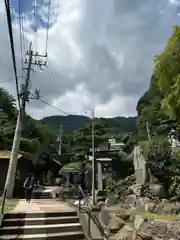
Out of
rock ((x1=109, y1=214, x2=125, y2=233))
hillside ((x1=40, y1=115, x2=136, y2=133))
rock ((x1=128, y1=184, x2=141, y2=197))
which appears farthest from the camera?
hillside ((x1=40, y1=115, x2=136, y2=133))

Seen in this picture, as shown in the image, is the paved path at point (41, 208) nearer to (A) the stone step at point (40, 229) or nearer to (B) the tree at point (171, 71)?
(A) the stone step at point (40, 229)

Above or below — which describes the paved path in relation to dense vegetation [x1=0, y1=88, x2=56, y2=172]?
below

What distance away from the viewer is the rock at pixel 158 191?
1933cm

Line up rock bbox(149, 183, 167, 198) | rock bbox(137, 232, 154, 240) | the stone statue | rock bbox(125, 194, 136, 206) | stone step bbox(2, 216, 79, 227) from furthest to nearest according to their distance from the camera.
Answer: the stone statue, rock bbox(125, 194, 136, 206), rock bbox(149, 183, 167, 198), rock bbox(137, 232, 154, 240), stone step bbox(2, 216, 79, 227)

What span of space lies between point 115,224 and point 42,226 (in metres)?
3.05

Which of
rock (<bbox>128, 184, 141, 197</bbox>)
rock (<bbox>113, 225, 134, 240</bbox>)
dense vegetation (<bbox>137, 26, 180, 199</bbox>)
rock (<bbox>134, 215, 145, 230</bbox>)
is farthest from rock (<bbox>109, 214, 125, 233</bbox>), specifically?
rock (<bbox>128, 184, 141, 197</bbox>)

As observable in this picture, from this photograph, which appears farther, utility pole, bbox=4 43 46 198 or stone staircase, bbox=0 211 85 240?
utility pole, bbox=4 43 46 198

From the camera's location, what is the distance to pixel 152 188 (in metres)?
20.2

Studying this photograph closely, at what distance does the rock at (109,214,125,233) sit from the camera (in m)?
10.9

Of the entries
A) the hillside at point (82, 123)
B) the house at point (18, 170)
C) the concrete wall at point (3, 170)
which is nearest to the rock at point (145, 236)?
the house at point (18, 170)

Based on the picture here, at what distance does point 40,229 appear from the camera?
363 inches

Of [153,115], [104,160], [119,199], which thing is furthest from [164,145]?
[104,160]

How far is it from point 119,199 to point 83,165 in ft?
33.1

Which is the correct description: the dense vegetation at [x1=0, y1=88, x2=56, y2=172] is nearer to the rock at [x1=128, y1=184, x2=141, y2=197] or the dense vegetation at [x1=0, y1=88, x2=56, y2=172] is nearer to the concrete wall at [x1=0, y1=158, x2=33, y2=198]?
the concrete wall at [x1=0, y1=158, x2=33, y2=198]
